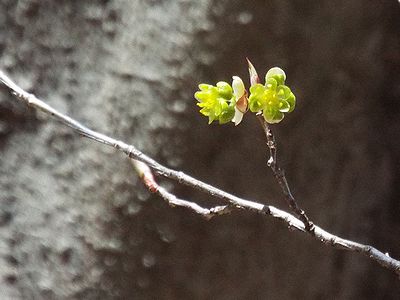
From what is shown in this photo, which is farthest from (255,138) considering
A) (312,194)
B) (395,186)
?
(395,186)

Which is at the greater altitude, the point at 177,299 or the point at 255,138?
the point at 255,138

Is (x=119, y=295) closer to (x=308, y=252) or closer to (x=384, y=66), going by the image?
(x=308, y=252)

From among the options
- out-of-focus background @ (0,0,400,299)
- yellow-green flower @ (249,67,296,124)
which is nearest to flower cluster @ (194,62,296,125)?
yellow-green flower @ (249,67,296,124)

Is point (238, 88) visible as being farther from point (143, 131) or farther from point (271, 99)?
point (143, 131)

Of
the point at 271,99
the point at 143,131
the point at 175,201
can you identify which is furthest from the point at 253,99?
the point at 143,131

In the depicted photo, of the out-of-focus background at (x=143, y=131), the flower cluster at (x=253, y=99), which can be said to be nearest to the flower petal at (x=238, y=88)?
the flower cluster at (x=253, y=99)

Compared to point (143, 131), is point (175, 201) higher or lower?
lower
